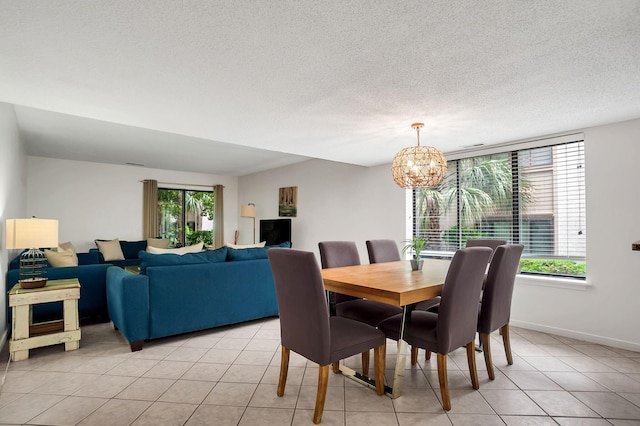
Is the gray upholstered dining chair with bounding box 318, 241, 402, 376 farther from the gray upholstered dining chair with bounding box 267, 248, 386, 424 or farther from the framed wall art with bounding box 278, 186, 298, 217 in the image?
the framed wall art with bounding box 278, 186, 298, 217

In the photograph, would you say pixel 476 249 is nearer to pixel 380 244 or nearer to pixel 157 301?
pixel 380 244

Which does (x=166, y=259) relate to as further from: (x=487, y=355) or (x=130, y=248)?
(x=130, y=248)

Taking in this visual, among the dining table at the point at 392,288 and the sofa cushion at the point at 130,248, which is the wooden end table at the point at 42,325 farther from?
the sofa cushion at the point at 130,248

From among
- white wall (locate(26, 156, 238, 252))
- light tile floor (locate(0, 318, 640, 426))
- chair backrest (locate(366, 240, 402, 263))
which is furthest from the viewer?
white wall (locate(26, 156, 238, 252))

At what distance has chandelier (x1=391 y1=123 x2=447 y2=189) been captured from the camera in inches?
122

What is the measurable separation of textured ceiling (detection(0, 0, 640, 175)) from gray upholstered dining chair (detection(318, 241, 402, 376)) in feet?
4.03

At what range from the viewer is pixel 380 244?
371cm

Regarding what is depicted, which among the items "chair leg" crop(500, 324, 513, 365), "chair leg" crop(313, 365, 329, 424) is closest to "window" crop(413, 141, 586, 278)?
"chair leg" crop(500, 324, 513, 365)

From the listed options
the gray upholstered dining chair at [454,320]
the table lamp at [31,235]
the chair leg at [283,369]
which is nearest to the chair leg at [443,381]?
the gray upholstered dining chair at [454,320]

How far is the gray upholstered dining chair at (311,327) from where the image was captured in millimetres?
1896

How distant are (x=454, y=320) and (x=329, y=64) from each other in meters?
1.78

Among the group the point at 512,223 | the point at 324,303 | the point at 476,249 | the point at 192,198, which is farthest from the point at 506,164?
the point at 192,198

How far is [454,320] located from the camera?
83.1 inches

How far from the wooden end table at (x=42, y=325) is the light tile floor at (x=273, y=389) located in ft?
0.41
